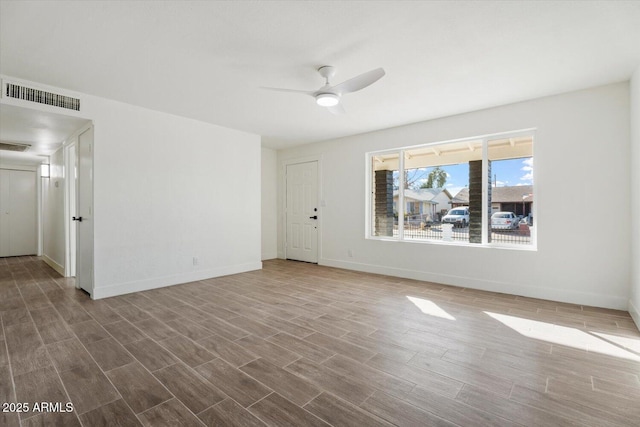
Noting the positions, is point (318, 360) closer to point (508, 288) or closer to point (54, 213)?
point (508, 288)

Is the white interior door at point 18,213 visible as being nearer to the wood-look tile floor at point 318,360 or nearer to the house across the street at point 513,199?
the wood-look tile floor at point 318,360

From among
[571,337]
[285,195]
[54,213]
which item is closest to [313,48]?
[571,337]

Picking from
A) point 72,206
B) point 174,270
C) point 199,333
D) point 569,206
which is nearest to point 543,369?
point 569,206

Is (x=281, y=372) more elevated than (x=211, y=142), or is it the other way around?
(x=211, y=142)

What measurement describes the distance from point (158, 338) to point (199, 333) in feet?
1.12

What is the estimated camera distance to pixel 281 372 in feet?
6.91

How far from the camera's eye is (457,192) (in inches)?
185

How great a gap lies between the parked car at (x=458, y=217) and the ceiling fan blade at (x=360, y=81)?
2.83m

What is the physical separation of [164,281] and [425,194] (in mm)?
4403

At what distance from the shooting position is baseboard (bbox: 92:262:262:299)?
3.88 meters

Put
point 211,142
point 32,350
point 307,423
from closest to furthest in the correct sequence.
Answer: point 307,423, point 32,350, point 211,142

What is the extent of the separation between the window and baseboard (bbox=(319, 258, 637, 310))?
580 mm

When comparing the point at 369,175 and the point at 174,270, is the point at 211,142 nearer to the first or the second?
the point at 174,270

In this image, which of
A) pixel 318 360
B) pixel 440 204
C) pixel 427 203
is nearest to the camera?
pixel 318 360
